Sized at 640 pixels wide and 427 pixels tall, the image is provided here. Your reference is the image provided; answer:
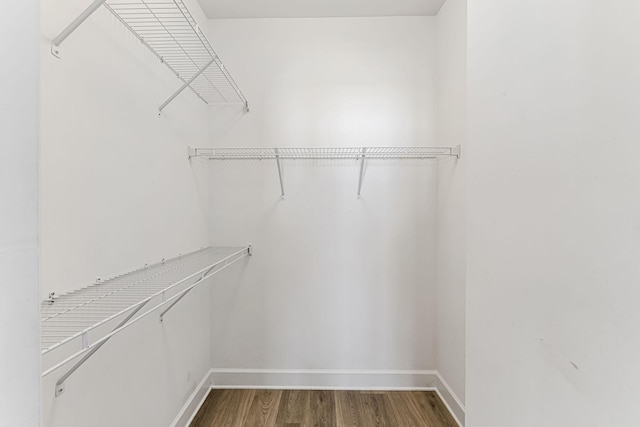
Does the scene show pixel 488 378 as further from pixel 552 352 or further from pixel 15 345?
pixel 15 345

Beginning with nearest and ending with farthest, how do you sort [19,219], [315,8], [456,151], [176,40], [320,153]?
[19,219], [176,40], [456,151], [315,8], [320,153]

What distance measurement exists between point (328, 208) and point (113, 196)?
49.3 inches

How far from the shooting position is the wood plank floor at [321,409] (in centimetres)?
171

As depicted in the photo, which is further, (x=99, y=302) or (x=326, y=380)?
(x=326, y=380)

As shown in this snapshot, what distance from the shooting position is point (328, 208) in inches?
80.5

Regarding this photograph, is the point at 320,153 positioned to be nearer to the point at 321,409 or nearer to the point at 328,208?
the point at 328,208

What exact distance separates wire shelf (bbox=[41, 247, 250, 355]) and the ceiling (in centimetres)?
166

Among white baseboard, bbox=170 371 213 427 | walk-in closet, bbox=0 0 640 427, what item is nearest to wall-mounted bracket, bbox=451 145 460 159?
walk-in closet, bbox=0 0 640 427

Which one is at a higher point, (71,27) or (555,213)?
(71,27)

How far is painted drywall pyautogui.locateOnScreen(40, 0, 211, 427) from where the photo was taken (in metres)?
0.86

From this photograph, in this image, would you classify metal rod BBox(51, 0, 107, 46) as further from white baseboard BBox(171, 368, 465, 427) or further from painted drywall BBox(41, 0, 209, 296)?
white baseboard BBox(171, 368, 465, 427)

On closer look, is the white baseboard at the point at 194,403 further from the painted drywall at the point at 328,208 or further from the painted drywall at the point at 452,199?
the painted drywall at the point at 452,199

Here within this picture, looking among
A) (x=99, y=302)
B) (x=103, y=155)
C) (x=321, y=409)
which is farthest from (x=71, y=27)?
(x=321, y=409)

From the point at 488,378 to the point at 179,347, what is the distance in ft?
4.95
